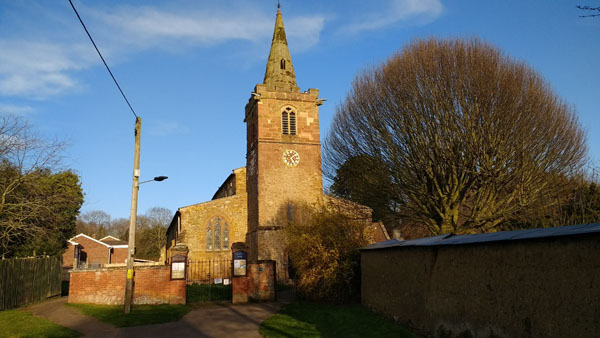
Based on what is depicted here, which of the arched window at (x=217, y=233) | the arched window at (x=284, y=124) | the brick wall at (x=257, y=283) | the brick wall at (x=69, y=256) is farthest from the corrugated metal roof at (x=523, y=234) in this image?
the brick wall at (x=69, y=256)

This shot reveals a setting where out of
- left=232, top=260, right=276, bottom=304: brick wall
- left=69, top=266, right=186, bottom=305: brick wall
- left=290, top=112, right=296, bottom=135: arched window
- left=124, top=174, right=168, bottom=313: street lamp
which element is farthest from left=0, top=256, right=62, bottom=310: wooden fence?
left=290, top=112, right=296, bottom=135: arched window

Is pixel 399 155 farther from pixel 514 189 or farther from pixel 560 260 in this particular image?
pixel 560 260

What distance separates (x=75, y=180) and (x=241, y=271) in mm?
24415

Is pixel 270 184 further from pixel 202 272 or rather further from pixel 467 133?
pixel 467 133

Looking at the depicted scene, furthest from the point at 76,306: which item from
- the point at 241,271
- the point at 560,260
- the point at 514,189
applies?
the point at 514,189

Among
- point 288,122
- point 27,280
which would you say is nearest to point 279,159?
point 288,122

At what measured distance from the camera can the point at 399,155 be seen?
1938cm

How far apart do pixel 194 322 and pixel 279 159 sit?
1545cm

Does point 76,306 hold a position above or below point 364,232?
below

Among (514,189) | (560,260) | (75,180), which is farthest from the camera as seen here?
(75,180)

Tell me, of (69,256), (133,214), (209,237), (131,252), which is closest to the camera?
(131,252)

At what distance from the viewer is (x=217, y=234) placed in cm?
2777

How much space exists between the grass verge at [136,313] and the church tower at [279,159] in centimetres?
1031

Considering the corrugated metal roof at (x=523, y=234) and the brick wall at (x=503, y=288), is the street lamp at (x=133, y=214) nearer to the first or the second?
the brick wall at (x=503, y=288)
